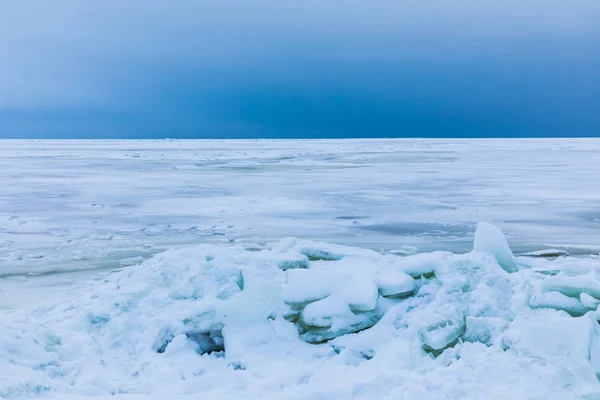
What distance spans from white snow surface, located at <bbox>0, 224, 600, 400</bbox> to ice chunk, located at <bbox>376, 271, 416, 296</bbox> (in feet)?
0.04

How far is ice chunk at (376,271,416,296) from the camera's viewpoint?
15.8ft

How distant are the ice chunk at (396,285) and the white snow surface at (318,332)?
0.01 metres

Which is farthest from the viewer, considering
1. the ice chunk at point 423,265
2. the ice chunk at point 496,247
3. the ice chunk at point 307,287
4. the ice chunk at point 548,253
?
the ice chunk at point 548,253

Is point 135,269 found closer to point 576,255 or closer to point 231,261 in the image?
point 231,261

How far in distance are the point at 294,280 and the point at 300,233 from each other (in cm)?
431

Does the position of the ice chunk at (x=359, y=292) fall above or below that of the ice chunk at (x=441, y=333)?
above

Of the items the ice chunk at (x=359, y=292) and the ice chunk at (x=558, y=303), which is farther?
the ice chunk at (x=359, y=292)

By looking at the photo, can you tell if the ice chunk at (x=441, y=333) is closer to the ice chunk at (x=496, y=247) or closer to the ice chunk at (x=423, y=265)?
the ice chunk at (x=423, y=265)

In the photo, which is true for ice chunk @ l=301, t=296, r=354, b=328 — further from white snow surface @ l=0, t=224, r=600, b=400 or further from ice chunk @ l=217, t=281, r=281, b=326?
ice chunk @ l=217, t=281, r=281, b=326

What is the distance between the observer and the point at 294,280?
4875 mm

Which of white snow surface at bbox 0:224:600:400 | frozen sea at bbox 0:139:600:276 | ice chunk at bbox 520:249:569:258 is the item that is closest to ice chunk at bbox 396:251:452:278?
white snow surface at bbox 0:224:600:400

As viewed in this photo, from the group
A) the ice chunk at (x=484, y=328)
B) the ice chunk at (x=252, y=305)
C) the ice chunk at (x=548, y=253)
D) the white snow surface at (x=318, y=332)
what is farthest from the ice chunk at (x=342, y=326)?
the ice chunk at (x=548, y=253)

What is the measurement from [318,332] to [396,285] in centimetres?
73

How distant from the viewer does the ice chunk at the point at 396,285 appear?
190 inches
